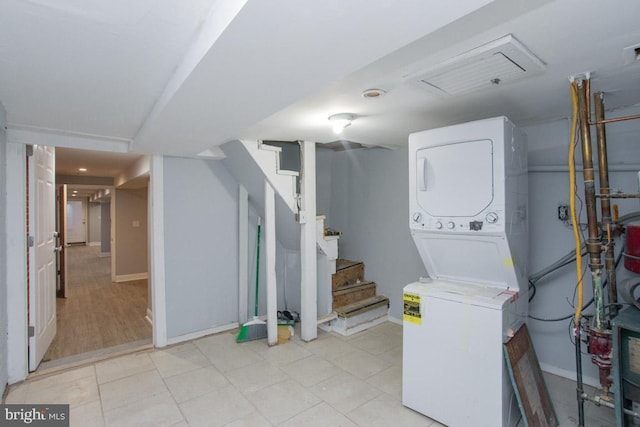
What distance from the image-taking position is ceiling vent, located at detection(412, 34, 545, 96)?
4.49 ft

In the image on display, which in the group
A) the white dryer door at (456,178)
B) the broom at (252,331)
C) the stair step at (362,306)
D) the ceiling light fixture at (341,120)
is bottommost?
the broom at (252,331)

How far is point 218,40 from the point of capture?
1087mm

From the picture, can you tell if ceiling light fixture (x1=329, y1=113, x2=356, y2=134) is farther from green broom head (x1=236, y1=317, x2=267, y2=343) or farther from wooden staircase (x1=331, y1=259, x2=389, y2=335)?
green broom head (x1=236, y1=317, x2=267, y2=343)

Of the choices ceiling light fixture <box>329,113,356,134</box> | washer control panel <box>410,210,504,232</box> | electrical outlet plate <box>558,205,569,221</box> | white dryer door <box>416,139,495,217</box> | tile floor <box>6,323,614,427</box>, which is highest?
ceiling light fixture <box>329,113,356,134</box>

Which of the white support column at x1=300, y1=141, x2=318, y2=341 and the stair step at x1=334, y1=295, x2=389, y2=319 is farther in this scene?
the stair step at x1=334, y1=295, x2=389, y2=319

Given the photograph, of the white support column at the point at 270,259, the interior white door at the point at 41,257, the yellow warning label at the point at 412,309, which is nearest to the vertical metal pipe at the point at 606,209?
the yellow warning label at the point at 412,309

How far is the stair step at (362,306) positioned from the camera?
3.53 meters

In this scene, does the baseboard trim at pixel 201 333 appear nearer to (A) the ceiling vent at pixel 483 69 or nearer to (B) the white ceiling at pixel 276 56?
(B) the white ceiling at pixel 276 56

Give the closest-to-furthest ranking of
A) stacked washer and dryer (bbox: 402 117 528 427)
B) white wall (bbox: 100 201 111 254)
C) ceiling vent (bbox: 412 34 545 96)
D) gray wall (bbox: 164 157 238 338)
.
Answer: ceiling vent (bbox: 412 34 545 96) < stacked washer and dryer (bbox: 402 117 528 427) < gray wall (bbox: 164 157 238 338) < white wall (bbox: 100 201 111 254)

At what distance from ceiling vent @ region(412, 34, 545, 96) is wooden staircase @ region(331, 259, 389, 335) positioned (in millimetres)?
2459

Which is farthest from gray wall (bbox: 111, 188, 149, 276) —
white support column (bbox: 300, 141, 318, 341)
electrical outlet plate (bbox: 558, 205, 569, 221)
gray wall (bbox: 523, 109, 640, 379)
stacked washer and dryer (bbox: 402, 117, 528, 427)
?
electrical outlet plate (bbox: 558, 205, 569, 221)

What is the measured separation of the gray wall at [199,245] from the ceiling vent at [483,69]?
2.52m

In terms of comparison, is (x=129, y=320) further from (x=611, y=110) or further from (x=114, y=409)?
(x=611, y=110)

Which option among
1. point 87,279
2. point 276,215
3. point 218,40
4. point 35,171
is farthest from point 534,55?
point 87,279
